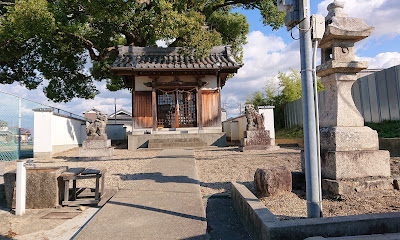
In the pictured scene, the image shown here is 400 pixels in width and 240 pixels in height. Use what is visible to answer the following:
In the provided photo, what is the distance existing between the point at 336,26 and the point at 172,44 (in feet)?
41.6

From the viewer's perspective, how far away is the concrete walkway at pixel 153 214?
2.27 meters

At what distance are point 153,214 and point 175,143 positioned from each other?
9.17m

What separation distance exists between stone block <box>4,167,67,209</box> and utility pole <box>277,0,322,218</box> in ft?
11.9

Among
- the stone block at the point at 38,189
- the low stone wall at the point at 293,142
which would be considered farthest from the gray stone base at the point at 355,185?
the low stone wall at the point at 293,142

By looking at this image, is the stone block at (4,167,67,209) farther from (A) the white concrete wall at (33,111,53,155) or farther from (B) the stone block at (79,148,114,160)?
(A) the white concrete wall at (33,111,53,155)

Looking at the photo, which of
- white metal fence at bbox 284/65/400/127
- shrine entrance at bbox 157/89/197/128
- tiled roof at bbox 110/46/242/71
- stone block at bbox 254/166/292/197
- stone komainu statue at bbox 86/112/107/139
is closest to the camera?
stone block at bbox 254/166/292/197

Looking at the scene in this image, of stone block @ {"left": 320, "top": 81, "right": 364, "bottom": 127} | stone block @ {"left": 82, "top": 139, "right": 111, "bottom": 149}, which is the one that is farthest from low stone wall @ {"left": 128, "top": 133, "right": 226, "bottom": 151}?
stone block @ {"left": 320, "top": 81, "right": 364, "bottom": 127}

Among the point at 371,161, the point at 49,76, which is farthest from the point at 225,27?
the point at 371,161

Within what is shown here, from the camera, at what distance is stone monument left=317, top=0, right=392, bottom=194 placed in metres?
3.30

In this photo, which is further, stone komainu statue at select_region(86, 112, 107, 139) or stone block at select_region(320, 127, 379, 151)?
stone komainu statue at select_region(86, 112, 107, 139)

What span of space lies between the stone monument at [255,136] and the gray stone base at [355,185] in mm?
6734

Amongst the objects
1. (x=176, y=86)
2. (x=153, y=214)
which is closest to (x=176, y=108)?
(x=176, y=86)

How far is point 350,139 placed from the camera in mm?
3408

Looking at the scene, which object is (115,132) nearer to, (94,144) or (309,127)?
(94,144)
